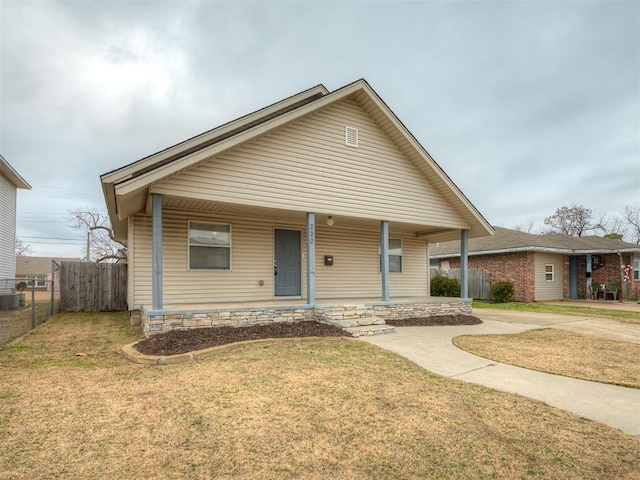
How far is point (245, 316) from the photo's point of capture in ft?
25.6

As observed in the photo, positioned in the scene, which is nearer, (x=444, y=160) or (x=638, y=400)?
(x=638, y=400)

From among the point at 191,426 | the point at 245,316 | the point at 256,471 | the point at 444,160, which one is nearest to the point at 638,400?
the point at 256,471

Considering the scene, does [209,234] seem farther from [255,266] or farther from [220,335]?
[220,335]

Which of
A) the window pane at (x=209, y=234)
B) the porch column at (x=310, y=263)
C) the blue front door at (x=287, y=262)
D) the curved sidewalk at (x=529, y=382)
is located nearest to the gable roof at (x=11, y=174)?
the window pane at (x=209, y=234)

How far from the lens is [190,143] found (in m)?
7.57

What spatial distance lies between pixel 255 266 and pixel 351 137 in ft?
15.1

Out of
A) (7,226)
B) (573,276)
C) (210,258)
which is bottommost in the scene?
(573,276)

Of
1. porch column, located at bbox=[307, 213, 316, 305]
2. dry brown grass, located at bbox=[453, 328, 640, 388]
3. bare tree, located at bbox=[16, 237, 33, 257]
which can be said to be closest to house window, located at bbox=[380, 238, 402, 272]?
porch column, located at bbox=[307, 213, 316, 305]

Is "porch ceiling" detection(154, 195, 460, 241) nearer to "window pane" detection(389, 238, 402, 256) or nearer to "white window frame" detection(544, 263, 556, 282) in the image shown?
"window pane" detection(389, 238, 402, 256)

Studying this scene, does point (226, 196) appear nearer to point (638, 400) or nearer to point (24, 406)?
point (24, 406)

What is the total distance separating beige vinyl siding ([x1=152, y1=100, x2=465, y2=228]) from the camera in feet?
25.4

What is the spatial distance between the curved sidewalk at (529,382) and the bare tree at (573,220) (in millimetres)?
43646

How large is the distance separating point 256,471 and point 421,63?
18.2m

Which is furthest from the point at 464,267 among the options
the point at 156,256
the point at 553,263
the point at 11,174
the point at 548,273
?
the point at 11,174
